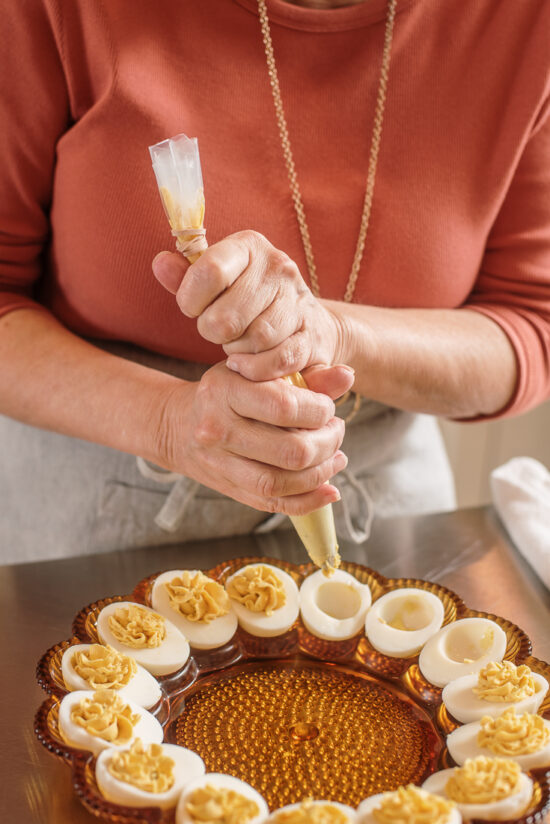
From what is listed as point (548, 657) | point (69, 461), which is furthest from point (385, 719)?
point (69, 461)

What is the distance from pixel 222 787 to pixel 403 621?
0.32 metres

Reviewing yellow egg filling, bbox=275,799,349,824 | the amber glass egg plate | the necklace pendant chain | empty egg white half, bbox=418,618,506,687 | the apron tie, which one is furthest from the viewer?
the apron tie

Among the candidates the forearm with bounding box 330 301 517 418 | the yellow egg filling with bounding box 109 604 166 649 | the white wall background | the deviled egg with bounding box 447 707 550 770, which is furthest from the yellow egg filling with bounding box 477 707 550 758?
the white wall background

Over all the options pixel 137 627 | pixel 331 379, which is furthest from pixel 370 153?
pixel 137 627

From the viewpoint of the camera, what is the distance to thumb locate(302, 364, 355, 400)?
2.64 feet

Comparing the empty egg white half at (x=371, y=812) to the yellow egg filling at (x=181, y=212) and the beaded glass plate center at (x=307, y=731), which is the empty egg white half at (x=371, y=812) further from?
the yellow egg filling at (x=181, y=212)

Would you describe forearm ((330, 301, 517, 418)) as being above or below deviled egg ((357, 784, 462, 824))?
above

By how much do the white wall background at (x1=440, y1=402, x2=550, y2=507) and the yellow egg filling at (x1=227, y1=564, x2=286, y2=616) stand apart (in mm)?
1641

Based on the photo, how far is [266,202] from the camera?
3.32ft

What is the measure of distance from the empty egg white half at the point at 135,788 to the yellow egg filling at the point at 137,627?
0.53ft

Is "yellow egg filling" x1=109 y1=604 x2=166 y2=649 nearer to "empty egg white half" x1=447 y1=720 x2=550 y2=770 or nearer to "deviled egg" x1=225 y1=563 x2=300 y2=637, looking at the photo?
Result: "deviled egg" x1=225 y1=563 x2=300 y2=637

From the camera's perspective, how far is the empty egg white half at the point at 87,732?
26.0 inches

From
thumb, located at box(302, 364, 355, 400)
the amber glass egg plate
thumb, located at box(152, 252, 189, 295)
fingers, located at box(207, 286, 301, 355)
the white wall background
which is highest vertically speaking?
thumb, located at box(152, 252, 189, 295)

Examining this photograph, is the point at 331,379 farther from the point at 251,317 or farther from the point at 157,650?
the point at 157,650
